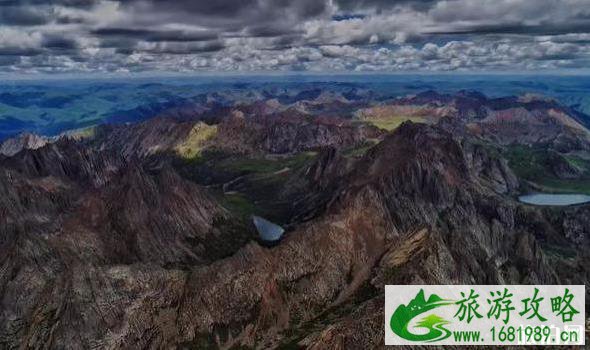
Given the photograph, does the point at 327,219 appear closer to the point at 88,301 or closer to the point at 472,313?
the point at 88,301

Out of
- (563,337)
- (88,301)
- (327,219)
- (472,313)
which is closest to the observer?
(472,313)

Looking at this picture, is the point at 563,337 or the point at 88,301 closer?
the point at 563,337

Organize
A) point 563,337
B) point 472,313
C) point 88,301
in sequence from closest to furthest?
point 472,313 < point 563,337 < point 88,301

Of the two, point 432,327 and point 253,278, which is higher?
point 432,327

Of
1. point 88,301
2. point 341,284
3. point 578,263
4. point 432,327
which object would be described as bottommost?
point 578,263

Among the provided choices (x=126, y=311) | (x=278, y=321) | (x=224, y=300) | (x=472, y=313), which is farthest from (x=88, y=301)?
(x=472, y=313)

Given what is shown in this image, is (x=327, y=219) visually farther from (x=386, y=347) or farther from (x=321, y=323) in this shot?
(x=386, y=347)
